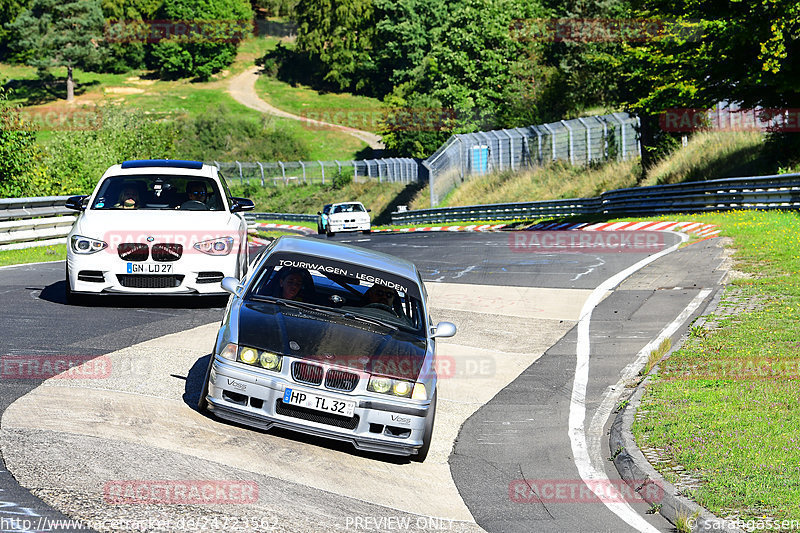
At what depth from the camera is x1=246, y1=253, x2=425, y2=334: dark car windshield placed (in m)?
8.41

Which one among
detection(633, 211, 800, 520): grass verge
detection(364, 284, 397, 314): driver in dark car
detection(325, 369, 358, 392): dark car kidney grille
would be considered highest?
detection(364, 284, 397, 314): driver in dark car

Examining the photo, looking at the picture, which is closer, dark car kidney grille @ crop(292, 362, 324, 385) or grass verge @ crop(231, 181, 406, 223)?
dark car kidney grille @ crop(292, 362, 324, 385)

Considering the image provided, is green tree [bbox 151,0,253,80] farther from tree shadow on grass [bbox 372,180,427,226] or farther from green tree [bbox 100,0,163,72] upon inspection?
tree shadow on grass [bbox 372,180,427,226]

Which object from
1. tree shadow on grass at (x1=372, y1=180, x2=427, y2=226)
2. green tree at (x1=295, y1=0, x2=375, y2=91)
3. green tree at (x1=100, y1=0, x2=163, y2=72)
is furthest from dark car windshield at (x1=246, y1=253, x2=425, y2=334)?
green tree at (x1=100, y1=0, x2=163, y2=72)

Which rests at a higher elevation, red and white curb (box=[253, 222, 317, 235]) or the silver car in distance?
the silver car in distance

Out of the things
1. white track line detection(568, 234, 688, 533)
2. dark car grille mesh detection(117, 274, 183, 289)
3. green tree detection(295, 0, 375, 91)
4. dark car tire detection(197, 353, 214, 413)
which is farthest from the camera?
green tree detection(295, 0, 375, 91)

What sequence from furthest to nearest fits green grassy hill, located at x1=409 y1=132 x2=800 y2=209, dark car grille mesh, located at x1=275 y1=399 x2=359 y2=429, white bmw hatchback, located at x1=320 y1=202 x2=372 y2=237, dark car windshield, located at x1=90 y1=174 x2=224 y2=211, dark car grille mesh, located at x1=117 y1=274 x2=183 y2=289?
white bmw hatchback, located at x1=320 y1=202 x2=372 y2=237, green grassy hill, located at x1=409 y1=132 x2=800 y2=209, dark car windshield, located at x1=90 y1=174 x2=224 y2=211, dark car grille mesh, located at x1=117 y1=274 x2=183 y2=289, dark car grille mesh, located at x1=275 y1=399 x2=359 y2=429

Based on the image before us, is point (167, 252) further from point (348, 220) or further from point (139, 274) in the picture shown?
point (348, 220)

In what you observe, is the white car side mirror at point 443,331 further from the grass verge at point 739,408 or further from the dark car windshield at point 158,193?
the dark car windshield at point 158,193

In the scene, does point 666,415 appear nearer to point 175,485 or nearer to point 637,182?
point 175,485

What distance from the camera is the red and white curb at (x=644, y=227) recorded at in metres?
24.6

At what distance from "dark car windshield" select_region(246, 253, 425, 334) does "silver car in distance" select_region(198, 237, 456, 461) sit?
0.05 metres

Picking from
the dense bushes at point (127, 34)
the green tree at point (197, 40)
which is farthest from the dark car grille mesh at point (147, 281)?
the green tree at point (197, 40)

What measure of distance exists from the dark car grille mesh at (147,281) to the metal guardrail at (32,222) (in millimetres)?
10545
